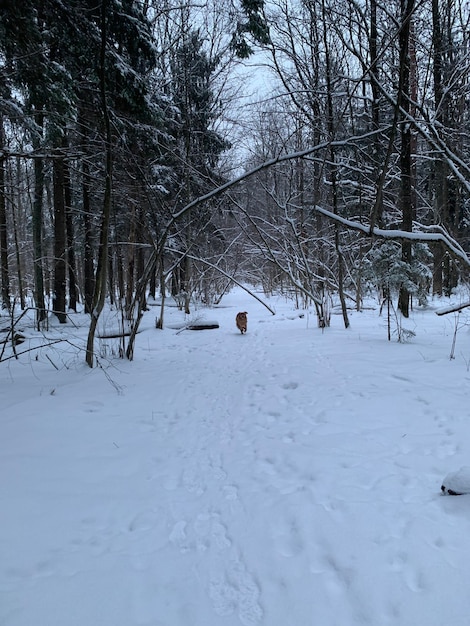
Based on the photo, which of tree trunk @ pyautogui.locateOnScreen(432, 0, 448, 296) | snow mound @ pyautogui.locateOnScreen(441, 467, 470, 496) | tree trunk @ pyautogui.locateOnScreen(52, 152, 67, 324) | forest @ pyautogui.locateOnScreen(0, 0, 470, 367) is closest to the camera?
snow mound @ pyautogui.locateOnScreen(441, 467, 470, 496)

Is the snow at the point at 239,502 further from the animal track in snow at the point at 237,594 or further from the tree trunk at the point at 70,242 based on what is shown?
the tree trunk at the point at 70,242

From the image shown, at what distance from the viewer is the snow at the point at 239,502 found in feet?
5.28

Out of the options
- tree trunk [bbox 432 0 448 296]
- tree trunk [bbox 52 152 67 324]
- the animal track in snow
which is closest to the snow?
the animal track in snow

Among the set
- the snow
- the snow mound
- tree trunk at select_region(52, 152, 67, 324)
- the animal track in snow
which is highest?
tree trunk at select_region(52, 152, 67, 324)

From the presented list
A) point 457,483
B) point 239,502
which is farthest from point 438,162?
point 239,502

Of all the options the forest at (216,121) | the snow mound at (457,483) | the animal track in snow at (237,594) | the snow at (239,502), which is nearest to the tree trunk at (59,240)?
the forest at (216,121)

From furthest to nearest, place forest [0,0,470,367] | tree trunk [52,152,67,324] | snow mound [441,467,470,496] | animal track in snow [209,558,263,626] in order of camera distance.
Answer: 1. tree trunk [52,152,67,324]
2. forest [0,0,470,367]
3. snow mound [441,467,470,496]
4. animal track in snow [209,558,263,626]

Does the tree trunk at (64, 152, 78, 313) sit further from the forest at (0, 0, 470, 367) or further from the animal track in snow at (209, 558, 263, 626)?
the animal track in snow at (209, 558, 263, 626)

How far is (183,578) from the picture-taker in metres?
1.78

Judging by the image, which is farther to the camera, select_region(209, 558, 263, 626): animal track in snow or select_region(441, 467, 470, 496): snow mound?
select_region(441, 467, 470, 496): snow mound

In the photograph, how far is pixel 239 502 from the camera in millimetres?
2404

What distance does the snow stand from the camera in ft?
5.28

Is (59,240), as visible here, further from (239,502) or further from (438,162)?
(438,162)

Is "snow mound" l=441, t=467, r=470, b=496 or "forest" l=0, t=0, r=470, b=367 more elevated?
"forest" l=0, t=0, r=470, b=367
